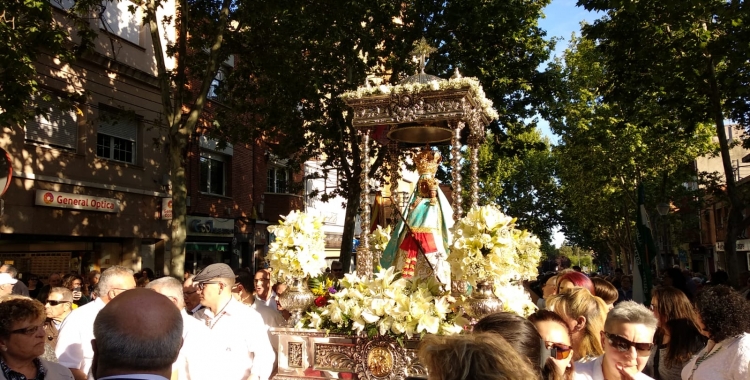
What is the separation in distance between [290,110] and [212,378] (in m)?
12.3

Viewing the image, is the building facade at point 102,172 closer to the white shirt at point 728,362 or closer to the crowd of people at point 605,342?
the crowd of people at point 605,342

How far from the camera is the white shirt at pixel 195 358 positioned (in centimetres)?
440

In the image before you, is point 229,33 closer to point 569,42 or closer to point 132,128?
point 132,128

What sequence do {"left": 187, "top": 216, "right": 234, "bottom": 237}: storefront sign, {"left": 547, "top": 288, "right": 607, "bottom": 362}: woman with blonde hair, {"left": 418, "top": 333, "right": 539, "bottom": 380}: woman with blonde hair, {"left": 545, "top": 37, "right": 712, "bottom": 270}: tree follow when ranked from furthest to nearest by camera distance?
1. {"left": 545, "top": 37, "right": 712, "bottom": 270}: tree
2. {"left": 187, "top": 216, "right": 234, "bottom": 237}: storefront sign
3. {"left": 547, "top": 288, "right": 607, "bottom": 362}: woman with blonde hair
4. {"left": 418, "top": 333, "right": 539, "bottom": 380}: woman with blonde hair

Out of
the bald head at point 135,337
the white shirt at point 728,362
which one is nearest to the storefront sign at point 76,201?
the bald head at point 135,337

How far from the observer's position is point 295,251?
723 cm

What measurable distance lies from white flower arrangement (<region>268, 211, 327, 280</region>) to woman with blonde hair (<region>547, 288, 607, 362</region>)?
326cm

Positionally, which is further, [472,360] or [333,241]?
[333,241]

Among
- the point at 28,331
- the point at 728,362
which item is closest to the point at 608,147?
the point at 728,362

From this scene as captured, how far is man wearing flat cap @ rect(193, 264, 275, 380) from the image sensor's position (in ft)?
16.5

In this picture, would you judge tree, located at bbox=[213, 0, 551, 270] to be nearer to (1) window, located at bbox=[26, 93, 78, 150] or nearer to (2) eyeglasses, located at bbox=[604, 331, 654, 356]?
(1) window, located at bbox=[26, 93, 78, 150]

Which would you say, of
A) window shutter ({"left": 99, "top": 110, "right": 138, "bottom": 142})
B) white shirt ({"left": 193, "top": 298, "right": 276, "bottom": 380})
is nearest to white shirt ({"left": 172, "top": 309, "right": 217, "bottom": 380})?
white shirt ({"left": 193, "top": 298, "right": 276, "bottom": 380})

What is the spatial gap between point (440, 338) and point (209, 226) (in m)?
18.9

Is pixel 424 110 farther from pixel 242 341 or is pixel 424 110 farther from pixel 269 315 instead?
pixel 242 341
